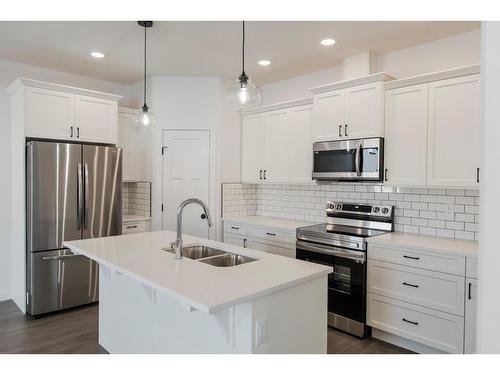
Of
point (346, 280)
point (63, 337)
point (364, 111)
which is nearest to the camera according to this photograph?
point (63, 337)

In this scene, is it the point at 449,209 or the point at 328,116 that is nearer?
the point at 449,209

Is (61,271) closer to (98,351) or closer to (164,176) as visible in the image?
(98,351)

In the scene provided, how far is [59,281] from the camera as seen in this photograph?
3.70m

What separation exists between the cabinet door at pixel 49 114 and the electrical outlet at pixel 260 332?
3.08 meters

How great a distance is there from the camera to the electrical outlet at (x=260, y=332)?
1.76m

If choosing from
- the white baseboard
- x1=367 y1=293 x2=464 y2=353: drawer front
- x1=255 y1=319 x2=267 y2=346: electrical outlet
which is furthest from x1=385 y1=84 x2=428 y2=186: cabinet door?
the white baseboard

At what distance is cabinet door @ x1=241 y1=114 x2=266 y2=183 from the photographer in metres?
4.56

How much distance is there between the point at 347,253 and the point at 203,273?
1.67 meters

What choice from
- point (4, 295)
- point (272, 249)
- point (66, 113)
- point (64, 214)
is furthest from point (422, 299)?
point (4, 295)

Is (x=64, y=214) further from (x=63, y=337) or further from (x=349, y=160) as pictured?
(x=349, y=160)

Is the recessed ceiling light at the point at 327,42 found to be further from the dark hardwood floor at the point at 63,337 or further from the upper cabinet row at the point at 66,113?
the dark hardwood floor at the point at 63,337

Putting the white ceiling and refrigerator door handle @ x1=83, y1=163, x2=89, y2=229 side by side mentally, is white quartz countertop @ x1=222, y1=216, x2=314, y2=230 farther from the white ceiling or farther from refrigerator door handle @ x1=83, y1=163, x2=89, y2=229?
the white ceiling

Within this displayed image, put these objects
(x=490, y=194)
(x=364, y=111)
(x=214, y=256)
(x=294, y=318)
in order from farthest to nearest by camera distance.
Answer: (x=364, y=111) → (x=214, y=256) → (x=294, y=318) → (x=490, y=194)

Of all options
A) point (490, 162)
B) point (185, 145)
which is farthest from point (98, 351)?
point (490, 162)
